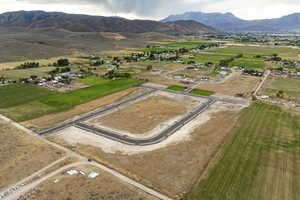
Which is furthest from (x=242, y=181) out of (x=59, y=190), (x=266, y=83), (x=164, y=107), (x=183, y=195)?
(x=266, y=83)

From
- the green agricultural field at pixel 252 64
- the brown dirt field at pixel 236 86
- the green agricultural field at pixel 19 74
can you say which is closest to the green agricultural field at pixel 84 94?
the brown dirt field at pixel 236 86

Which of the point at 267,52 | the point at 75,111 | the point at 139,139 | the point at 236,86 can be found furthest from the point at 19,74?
the point at 267,52

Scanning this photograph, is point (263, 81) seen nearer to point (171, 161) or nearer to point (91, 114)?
point (171, 161)

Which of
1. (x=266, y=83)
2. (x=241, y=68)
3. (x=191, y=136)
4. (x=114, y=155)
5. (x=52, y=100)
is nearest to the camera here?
(x=114, y=155)

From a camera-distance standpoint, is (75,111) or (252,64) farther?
(252,64)

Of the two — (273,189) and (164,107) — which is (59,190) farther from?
(164,107)

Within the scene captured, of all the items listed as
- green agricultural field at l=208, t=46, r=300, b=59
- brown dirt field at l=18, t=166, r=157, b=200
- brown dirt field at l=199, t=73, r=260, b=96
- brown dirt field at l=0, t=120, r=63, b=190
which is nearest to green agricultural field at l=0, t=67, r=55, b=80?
brown dirt field at l=0, t=120, r=63, b=190

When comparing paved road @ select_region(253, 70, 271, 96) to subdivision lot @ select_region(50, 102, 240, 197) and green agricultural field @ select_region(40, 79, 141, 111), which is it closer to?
subdivision lot @ select_region(50, 102, 240, 197)
